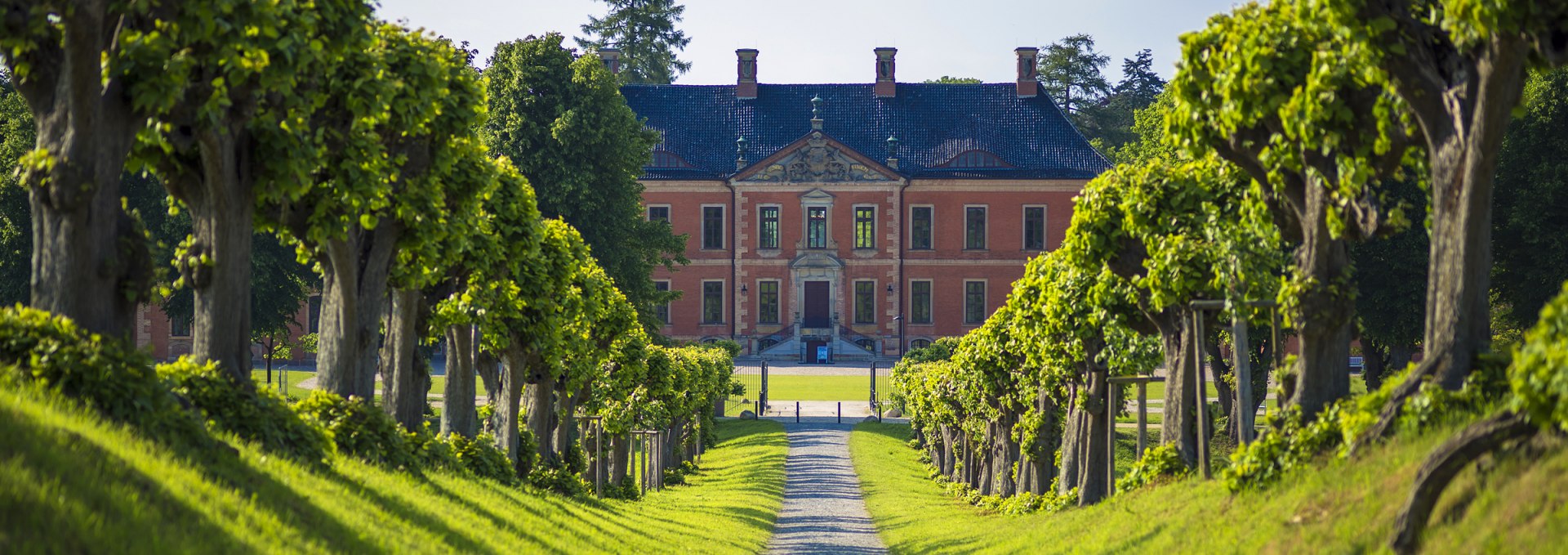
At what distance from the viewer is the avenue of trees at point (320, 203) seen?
1031 centimetres

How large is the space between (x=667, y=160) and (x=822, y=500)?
4806 cm

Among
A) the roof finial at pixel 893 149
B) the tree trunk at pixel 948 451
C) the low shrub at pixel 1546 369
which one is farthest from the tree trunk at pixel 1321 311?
the roof finial at pixel 893 149

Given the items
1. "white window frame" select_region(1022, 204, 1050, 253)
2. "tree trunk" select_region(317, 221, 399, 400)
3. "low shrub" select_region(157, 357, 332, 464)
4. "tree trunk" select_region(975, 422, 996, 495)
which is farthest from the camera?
"white window frame" select_region(1022, 204, 1050, 253)

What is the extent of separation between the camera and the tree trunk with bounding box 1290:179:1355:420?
12.1 m

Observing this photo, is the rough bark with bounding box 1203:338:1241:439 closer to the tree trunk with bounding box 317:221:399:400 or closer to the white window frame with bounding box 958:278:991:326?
the tree trunk with bounding box 317:221:399:400

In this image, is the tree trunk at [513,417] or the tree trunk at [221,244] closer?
the tree trunk at [221,244]

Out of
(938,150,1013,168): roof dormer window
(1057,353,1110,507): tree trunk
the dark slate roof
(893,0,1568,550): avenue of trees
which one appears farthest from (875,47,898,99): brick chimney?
(1057,353,1110,507): tree trunk

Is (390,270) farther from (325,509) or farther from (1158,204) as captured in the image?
(1158,204)

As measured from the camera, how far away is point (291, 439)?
1212cm

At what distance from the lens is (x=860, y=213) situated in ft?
245

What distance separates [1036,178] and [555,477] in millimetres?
53951

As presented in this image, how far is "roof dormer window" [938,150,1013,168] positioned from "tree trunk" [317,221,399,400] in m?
60.2

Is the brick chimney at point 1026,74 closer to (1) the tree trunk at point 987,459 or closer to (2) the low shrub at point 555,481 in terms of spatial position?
(1) the tree trunk at point 987,459

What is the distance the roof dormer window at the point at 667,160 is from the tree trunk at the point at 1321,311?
2488 inches
